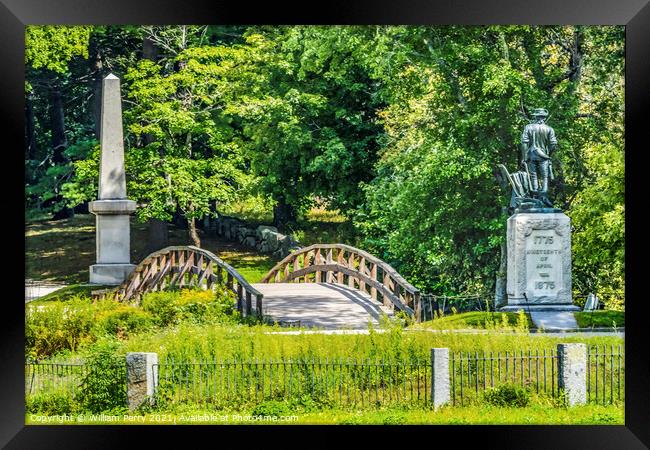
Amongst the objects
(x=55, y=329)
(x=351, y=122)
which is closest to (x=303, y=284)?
(x=351, y=122)

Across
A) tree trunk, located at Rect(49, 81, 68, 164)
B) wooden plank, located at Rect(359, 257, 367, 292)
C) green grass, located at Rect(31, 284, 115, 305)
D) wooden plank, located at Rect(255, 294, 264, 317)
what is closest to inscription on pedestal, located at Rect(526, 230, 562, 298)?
wooden plank, located at Rect(359, 257, 367, 292)

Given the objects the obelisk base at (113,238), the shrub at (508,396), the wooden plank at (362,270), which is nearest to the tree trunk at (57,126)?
the obelisk base at (113,238)

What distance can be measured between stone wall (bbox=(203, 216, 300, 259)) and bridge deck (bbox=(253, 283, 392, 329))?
1.22 meters

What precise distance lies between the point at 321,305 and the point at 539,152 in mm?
5107

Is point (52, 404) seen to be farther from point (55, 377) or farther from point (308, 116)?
point (308, 116)

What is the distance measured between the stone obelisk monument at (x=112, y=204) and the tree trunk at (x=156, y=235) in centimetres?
113

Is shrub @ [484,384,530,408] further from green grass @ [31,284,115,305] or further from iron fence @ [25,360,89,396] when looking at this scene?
green grass @ [31,284,115,305]

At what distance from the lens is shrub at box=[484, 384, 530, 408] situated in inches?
725

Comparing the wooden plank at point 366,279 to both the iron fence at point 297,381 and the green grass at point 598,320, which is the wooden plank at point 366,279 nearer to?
the green grass at point 598,320

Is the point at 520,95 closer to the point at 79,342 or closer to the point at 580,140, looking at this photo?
the point at 580,140

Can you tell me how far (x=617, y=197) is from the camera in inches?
939

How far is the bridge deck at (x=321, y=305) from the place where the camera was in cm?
2347

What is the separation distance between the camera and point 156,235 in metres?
25.8
